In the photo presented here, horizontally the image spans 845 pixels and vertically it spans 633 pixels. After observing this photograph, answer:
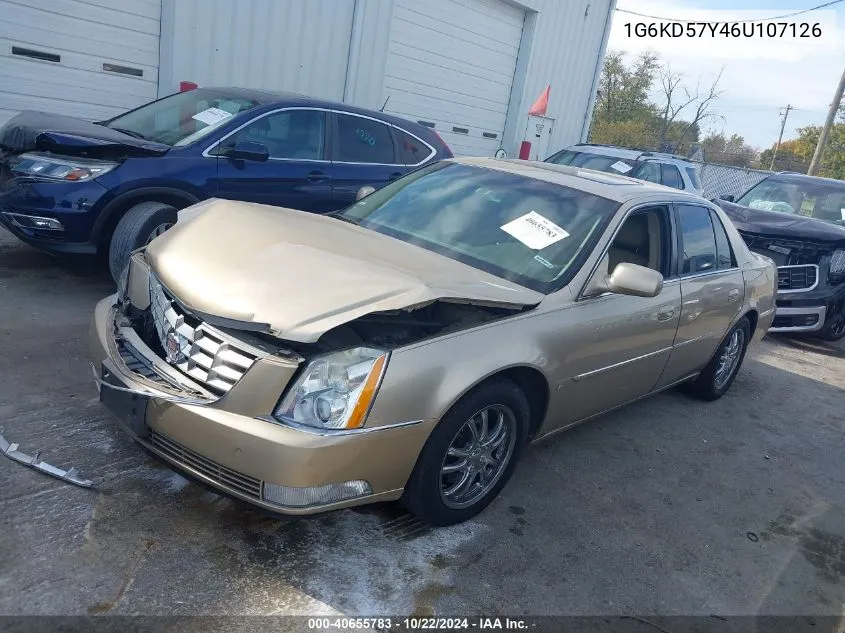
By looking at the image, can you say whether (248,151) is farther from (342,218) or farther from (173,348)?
(173,348)

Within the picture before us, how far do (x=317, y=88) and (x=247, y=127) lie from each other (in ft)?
16.0

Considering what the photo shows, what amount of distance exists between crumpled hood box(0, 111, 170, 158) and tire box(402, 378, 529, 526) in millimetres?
3631

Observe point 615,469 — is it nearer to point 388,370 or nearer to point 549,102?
point 388,370

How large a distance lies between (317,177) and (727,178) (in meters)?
24.7

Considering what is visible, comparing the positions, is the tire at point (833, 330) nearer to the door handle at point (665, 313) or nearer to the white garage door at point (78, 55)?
the door handle at point (665, 313)

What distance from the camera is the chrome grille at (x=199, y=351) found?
264 centimetres

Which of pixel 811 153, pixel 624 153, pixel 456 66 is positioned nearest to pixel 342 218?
pixel 624 153

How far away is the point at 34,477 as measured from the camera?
301 centimetres

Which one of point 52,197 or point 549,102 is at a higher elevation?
point 549,102

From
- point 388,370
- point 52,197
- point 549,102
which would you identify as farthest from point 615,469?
point 549,102

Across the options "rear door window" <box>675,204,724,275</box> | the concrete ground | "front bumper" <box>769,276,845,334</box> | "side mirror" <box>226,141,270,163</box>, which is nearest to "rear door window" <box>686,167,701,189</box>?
"front bumper" <box>769,276,845,334</box>

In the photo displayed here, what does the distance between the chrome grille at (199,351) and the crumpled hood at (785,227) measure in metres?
6.90

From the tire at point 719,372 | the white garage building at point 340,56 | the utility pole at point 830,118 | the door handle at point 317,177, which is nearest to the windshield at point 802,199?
the tire at point 719,372

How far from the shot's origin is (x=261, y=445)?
98.2 inches
